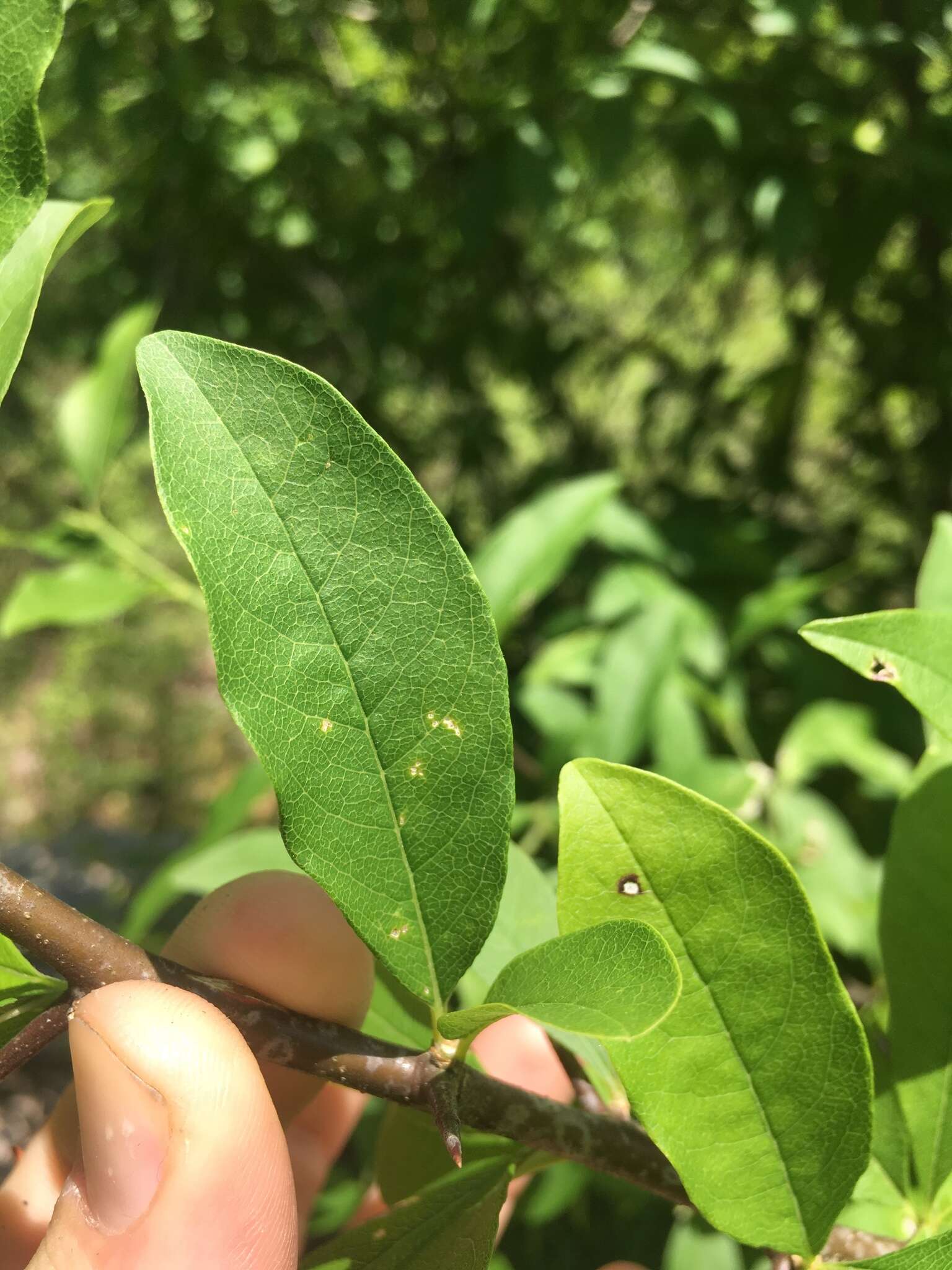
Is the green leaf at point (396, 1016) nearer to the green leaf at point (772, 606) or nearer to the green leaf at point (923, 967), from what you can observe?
the green leaf at point (923, 967)

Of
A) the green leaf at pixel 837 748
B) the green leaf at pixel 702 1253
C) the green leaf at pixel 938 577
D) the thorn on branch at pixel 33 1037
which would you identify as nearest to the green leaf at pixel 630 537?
the green leaf at pixel 837 748

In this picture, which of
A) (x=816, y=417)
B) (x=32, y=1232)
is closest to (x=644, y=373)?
(x=816, y=417)

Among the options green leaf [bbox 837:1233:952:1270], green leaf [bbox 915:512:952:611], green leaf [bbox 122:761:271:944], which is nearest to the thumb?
green leaf [bbox 837:1233:952:1270]

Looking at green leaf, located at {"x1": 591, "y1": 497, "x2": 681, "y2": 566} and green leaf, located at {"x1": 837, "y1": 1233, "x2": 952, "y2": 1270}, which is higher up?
green leaf, located at {"x1": 837, "y1": 1233, "x2": 952, "y2": 1270}

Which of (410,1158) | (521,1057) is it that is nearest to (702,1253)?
(521,1057)

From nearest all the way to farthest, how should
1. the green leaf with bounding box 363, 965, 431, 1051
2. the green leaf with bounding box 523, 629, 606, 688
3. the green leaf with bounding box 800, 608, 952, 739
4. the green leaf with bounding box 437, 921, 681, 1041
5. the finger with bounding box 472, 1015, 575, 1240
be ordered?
the green leaf with bounding box 437, 921, 681, 1041, the green leaf with bounding box 800, 608, 952, 739, the green leaf with bounding box 363, 965, 431, 1051, the finger with bounding box 472, 1015, 575, 1240, the green leaf with bounding box 523, 629, 606, 688

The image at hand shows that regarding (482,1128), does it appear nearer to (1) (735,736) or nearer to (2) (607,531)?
(1) (735,736)

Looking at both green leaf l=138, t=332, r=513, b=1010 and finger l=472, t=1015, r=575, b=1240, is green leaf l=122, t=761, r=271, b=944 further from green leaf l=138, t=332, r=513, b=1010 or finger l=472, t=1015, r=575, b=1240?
green leaf l=138, t=332, r=513, b=1010
